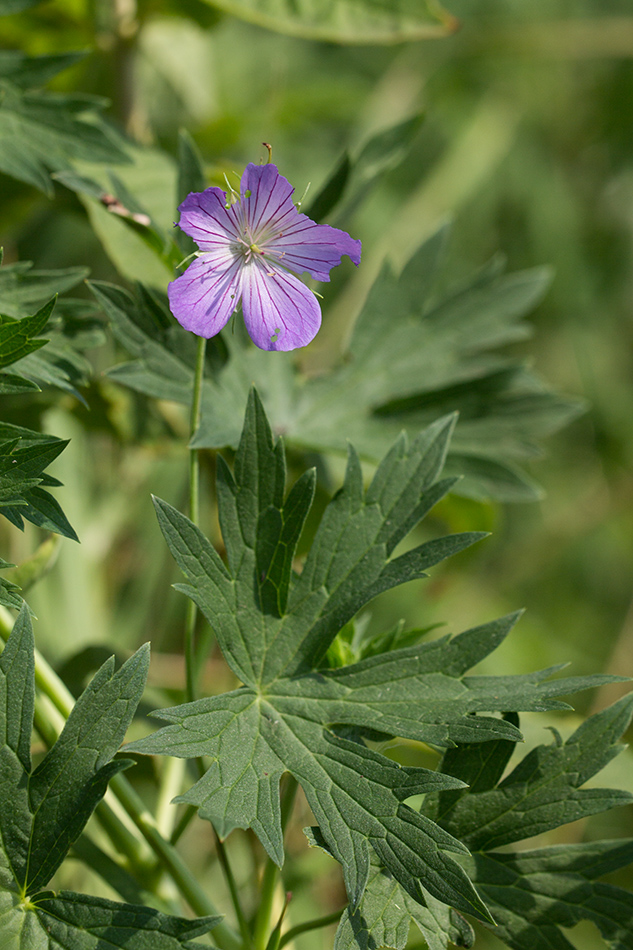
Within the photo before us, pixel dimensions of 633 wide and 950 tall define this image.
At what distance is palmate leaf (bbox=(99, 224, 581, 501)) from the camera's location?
1.04m

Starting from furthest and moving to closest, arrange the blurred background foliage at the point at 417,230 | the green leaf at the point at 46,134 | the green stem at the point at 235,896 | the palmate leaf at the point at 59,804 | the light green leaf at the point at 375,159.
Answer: the blurred background foliage at the point at 417,230 < the light green leaf at the point at 375,159 < the green leaf at the point at 46,134 < the green stem at the point at 235,896 < the palmate leaf at the point at 59,804

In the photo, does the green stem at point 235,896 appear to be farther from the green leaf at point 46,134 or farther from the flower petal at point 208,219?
the green leaf at point 46,134

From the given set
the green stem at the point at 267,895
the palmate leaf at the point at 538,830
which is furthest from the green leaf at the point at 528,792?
the green stem at the point at 267,895

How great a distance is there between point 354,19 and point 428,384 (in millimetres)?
515

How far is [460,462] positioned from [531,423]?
0.42ft

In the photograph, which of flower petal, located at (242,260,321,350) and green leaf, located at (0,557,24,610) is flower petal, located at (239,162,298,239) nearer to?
flower petal, located at (242,260,321,350)

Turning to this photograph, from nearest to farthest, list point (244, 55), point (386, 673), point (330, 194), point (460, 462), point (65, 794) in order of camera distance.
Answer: point (65, 794), point (386, 673), point (330, 194), point (460, 462), point (244, 55)

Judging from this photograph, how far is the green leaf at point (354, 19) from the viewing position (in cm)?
107

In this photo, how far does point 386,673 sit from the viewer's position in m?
0.68

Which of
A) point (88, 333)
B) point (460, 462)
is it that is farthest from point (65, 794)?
point (460, 462)

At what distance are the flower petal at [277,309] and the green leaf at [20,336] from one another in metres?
0.16

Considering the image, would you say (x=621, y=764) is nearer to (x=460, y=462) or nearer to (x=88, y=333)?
(x=460, y=462)

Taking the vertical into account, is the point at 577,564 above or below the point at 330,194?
below

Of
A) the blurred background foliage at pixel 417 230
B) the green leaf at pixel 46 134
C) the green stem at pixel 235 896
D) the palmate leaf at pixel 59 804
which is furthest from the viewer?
the blurred background foliage at pixel 417 230
